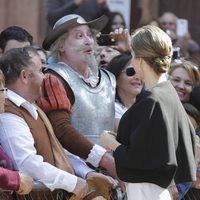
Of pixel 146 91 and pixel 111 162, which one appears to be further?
pixel 111 162

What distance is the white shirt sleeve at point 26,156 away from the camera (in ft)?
19.5

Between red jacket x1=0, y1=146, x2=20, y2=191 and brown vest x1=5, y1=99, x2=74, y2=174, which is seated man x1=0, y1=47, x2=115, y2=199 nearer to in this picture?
brown vest x1=5, y1=99, x2=74, y2=174

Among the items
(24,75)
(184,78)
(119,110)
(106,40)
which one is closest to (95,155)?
(24,75)

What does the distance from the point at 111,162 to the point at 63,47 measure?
1057mm

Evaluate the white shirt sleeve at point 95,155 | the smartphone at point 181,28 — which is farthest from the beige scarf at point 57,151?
the smartphone at point 181,28

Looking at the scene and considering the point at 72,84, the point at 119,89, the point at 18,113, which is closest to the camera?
the point at 18,113

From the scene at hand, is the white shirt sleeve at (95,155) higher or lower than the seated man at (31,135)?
lower

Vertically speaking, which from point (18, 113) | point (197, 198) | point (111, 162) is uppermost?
point (18, 113)

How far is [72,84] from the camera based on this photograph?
6.69 meters

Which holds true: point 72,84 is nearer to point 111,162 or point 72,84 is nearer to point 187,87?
point 111,162

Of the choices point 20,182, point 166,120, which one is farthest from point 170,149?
point 20,182

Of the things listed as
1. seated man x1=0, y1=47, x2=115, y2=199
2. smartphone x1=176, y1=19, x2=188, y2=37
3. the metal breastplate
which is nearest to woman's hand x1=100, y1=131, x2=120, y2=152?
seated man x1=0, y1=47, x2=115, y2=199

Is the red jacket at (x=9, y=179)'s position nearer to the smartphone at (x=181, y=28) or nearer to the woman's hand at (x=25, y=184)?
the woman's hand at (x=25, y=184)

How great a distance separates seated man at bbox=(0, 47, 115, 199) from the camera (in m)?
5.96
